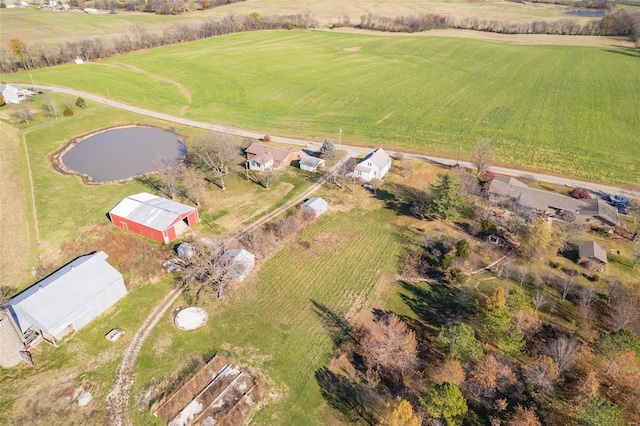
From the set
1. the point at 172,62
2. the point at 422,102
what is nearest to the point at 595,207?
the point at 422,102

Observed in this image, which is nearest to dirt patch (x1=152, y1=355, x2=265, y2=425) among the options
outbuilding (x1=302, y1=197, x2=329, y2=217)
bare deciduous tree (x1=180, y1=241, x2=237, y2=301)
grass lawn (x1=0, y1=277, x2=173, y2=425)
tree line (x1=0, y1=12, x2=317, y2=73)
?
grass lawn (x1=0, y1=277, x2=173, y2=425)

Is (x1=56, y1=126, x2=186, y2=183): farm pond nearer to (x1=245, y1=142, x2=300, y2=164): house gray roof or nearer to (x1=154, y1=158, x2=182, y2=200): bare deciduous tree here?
(x1=154, y1=158, x2=182, y2=200): bare deciduous tree

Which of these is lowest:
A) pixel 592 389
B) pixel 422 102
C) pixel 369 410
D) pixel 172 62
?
pixel 369 410

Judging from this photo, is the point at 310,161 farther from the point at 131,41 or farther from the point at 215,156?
the point at 131,41

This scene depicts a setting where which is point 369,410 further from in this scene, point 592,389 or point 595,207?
point 595,207

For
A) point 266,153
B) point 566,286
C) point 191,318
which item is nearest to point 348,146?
point 266,153

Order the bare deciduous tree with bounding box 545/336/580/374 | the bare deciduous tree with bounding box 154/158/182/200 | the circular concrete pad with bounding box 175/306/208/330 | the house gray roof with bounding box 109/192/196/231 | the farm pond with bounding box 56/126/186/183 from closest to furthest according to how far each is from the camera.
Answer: the bare deciduous tree with bounding box 545/336/580/374 → the circular concrete pad with bounding box 175/306/208/330 → the house gray roof with bounding box 109/192/196/231 → the bare deciduous tree with bounding box 154/158/182/200 → the farm pond with bounding box 56/126/186/183
